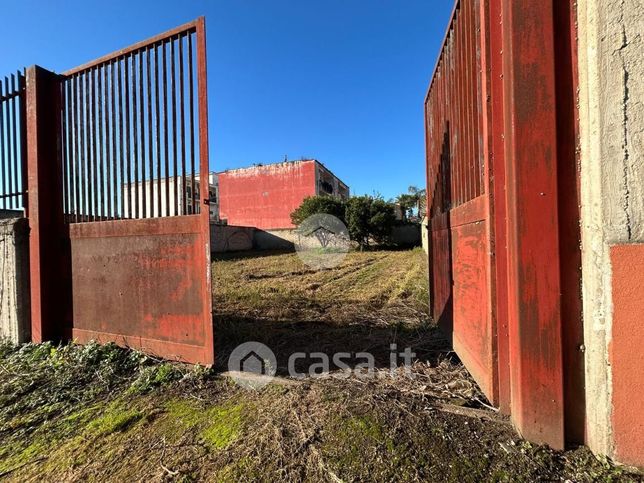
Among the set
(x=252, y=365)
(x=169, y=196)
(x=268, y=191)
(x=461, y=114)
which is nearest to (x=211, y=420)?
(x=252, y=365)

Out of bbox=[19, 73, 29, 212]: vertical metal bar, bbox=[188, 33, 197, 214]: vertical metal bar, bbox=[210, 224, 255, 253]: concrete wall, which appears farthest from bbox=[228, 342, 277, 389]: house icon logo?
bbox=[210, 224, 255, 253]: concrete wall

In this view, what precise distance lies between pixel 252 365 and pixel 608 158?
9.91 ft

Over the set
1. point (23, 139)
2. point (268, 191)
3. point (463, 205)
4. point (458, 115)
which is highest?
point (268, 191)

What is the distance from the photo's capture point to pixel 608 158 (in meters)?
1.62

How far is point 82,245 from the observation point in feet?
12.8

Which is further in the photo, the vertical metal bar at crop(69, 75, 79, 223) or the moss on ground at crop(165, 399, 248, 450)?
the vertical metal bar at crop(69, 75, 79, 223)

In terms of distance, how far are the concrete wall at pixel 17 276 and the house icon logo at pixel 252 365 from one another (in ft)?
8.48

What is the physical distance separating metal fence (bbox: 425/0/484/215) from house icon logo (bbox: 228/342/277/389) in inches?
88.2

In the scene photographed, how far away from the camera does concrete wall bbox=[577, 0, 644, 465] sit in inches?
62.6

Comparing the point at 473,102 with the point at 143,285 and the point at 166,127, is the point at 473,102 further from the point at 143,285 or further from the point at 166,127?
the point at 143,285

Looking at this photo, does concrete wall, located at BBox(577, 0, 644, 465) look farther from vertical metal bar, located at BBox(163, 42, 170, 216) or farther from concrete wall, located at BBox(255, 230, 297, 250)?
concrete wall, located at BBox(255, 230, 297, 250)

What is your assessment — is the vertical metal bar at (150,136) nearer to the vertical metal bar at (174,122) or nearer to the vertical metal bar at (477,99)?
the vertical metal bar at (174,122)

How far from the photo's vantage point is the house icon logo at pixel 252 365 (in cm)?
288

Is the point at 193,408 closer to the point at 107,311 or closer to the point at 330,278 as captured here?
the point at 107,311
